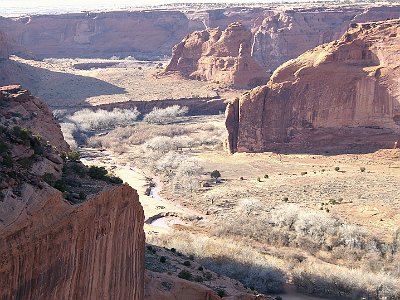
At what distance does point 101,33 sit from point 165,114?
62.2m

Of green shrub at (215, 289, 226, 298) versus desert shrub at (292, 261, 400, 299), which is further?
desert shrub at (292, 261, 400, 299)

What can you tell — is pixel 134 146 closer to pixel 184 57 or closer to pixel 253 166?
pixel 253 166

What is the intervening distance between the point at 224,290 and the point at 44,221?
1086 centimetres

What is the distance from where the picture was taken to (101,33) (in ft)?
445

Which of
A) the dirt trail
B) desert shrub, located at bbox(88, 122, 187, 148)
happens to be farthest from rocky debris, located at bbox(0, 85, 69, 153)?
desert shrub, located at bbox(88, 122, 187, 148)

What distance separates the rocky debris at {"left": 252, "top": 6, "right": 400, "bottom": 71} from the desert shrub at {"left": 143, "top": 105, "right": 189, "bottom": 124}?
3393cm

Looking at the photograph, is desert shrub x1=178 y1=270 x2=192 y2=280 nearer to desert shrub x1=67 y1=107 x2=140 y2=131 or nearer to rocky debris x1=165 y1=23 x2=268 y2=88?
desert shrub x1=67 y1=107 x2=140 y2=131

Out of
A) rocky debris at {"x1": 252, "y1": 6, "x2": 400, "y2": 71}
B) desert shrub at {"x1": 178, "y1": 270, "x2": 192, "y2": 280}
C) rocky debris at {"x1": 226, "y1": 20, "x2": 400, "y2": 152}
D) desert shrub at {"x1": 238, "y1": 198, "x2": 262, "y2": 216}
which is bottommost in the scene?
desert shrub at {"x1": 238, "y1": 198, "x2": 262, "y2": 216}

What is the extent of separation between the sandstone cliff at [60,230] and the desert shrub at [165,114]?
56.6 meters

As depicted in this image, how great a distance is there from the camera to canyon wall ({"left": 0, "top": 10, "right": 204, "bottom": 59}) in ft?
425

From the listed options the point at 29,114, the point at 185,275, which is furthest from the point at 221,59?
the point at 185,275

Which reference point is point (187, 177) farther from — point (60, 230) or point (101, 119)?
point (60, 230)

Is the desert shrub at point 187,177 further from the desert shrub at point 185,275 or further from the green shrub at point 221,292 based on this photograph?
the green shrub at point 221,292

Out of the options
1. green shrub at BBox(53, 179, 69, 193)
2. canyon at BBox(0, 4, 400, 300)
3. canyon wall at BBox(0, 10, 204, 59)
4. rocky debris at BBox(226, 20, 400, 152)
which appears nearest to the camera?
canyon at BBox(0, 4, 400, 300)
